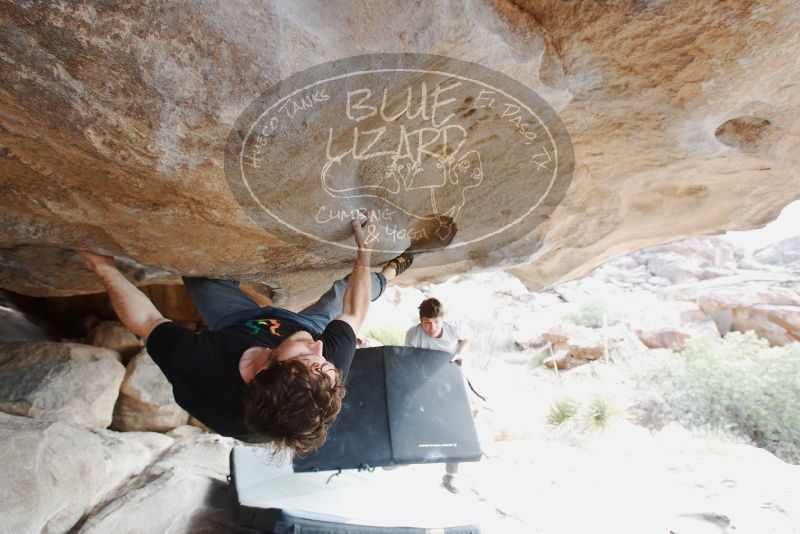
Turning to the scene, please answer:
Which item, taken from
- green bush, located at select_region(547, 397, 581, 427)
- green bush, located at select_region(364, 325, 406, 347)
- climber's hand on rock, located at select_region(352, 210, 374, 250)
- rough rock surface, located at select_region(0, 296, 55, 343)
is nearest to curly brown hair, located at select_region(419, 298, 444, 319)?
climber's hand on rock, located at select_region(352, 210, 374, 250)

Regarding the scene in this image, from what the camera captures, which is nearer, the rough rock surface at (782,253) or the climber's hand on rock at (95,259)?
the climber's hand on rock at (95,259)

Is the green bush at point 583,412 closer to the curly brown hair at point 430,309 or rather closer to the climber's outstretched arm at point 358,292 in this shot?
the curly brown hair at point 430,309

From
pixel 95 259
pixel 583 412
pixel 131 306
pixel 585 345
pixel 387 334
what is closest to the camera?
pixel 131 306

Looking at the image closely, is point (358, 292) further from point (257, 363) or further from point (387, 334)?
point (387, 334)

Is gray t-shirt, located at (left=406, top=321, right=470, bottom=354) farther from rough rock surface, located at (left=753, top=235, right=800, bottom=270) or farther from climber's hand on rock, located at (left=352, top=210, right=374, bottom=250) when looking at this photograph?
rough rock surface, located at (left=753, top=235, right=800, bottom=270)

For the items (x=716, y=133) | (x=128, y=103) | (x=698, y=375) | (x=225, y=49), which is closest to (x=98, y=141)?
(x=128, y=103)

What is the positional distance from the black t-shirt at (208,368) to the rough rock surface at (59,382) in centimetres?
147

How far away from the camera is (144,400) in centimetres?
352

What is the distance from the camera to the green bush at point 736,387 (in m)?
7.95

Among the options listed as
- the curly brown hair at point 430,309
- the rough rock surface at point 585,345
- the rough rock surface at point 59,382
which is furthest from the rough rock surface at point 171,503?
the rough rock surface at point 585,345

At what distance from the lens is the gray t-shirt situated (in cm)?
388

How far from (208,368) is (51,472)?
1.19 meters

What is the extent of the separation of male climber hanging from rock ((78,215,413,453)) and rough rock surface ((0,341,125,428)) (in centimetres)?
127

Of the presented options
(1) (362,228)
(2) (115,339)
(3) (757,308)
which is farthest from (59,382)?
(3) (757,308)
